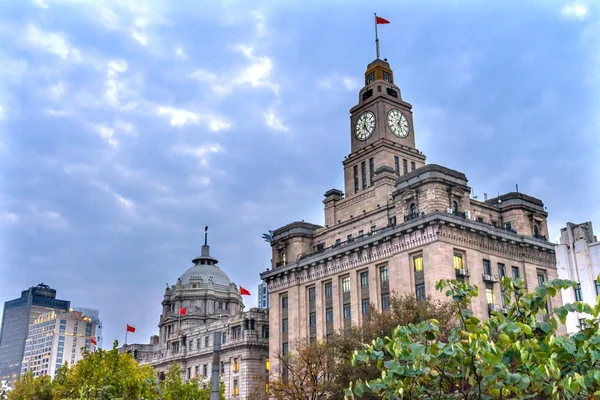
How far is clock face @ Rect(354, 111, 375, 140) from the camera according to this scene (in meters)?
87.1

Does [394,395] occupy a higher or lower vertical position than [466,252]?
lower

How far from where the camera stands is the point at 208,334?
104 m

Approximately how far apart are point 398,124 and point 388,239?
76.2 ft

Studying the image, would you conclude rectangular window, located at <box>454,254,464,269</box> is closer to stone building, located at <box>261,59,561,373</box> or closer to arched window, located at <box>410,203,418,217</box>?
stone building, located at <box>261,59,561,373</box>

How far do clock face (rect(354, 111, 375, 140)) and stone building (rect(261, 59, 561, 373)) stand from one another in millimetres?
158

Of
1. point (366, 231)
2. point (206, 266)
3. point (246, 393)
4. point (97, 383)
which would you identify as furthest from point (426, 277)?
point (206, 266)

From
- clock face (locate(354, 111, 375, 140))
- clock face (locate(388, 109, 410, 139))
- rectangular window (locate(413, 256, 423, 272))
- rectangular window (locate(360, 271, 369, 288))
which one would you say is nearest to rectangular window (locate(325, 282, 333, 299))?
rectangular window (locate(360, 271, 369, 288))

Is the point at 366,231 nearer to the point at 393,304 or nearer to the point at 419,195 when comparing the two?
the point at 419,195

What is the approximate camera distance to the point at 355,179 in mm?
86500

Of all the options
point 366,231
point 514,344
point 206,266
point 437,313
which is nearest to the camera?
point 514,344

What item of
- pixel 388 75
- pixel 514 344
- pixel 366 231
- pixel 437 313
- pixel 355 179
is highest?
pixel 388 75

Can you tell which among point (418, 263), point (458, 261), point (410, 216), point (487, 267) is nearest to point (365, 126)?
point (410, 216)

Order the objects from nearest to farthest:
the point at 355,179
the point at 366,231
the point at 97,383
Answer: the point at 97,383 < the point at 366,231 < the point at 355,179

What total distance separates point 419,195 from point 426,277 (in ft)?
29.9
